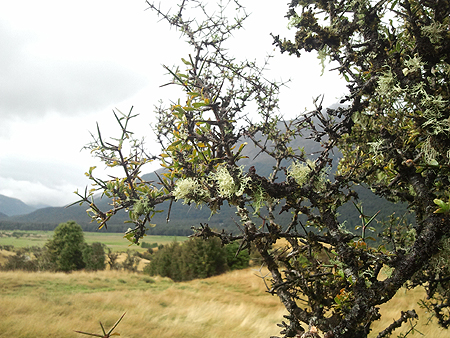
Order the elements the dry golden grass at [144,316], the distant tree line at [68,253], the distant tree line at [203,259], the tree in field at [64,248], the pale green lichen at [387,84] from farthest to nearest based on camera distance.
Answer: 1. the distant tree line at [68,253]
2. the tree in field at [64,248]
3. the distant tree line at [203,259]
4. the dry golden grass at [144,316]
5. the pale green lichen at [387,84]

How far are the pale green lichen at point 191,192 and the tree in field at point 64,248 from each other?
3567 centimetres

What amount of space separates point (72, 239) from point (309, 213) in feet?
119

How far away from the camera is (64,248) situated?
31.0 m

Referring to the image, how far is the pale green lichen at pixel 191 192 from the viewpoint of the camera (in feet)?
4.94

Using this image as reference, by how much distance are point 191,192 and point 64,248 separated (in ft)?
119

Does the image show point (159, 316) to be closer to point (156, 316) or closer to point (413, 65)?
point (156, 316)

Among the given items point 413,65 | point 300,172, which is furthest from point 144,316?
point 413,65

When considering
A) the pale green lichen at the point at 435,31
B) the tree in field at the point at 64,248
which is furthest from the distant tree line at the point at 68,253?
the pale green lichen at the point at 435,31

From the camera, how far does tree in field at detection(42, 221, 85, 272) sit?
102ft

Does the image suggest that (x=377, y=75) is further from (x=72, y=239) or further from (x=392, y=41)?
(x=72, y=239)

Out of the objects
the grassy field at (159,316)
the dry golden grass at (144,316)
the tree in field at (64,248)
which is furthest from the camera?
the tree in field at (64,248)

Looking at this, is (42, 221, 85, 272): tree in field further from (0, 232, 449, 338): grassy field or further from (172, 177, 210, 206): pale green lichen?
(172, 177, 210, 206): pale green lichen

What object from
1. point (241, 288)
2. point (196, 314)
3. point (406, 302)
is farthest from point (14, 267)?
point (406, 302)

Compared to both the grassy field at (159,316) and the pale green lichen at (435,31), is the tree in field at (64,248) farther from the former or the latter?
the pale green lichen at (435,31)
